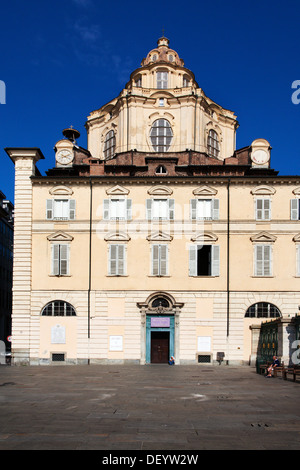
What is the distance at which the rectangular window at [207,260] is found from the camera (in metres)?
41.5

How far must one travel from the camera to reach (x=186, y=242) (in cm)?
4194

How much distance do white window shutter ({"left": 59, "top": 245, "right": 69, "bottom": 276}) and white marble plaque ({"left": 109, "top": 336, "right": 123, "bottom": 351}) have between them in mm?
6441

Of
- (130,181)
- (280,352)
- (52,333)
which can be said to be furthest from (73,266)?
(280,352)

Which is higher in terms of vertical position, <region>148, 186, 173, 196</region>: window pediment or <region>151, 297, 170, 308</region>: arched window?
<region>148, 186, 173, 196</region>: window pediment

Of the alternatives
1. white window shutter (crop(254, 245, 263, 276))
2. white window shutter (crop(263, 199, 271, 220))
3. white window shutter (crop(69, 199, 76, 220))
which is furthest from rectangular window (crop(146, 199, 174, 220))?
white window shutter (crop(263, 199, 271, 220))

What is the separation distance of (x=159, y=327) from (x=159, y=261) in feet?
17.3

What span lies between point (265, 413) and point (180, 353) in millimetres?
23132

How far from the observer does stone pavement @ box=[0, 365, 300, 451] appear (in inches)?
518

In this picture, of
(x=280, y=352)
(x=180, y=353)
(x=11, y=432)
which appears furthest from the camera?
(x=180, y=353)

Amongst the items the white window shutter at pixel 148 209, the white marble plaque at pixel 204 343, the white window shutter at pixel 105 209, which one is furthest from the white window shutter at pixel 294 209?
the white window shutter at pixel 105 209

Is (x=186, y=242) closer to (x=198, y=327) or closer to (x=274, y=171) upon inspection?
(x=198, y=327)

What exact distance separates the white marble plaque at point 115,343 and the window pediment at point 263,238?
13.3 meters

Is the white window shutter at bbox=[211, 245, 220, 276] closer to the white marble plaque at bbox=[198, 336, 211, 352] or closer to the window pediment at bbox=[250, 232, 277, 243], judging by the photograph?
the window pediment at bbox=[250, 232, 277, 243]

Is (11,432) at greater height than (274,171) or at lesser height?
lesser
